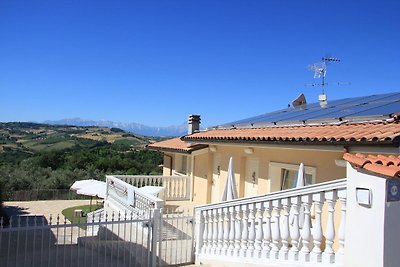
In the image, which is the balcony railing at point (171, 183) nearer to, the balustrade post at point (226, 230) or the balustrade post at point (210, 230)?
the balustrade post at point (210, 230)

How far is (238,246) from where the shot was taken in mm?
Answer: 7074

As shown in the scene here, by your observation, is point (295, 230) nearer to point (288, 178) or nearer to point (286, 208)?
point (286, 208)

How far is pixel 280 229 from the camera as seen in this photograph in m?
5.73

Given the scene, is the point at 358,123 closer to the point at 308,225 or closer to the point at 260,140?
the point at 260,140

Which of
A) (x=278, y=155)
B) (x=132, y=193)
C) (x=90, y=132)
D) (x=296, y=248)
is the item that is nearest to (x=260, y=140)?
(x=278, y=155)

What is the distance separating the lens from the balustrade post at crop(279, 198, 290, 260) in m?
5.43

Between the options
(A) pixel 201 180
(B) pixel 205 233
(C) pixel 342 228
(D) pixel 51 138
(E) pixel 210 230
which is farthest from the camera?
(D) pixel 51 138

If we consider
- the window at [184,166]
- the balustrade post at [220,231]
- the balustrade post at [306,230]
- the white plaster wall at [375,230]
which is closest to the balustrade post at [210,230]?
the balustrade post at [220,231]

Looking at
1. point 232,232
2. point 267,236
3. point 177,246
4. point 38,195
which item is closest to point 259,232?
point 267,236

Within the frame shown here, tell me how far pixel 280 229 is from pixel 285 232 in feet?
0.59

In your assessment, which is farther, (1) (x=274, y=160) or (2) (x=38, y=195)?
(2) (x=38, y=195)

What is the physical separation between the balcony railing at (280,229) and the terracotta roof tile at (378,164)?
38cm

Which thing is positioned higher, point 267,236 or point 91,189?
point 267,236

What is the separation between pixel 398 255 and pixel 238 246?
359 cm
